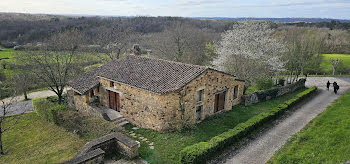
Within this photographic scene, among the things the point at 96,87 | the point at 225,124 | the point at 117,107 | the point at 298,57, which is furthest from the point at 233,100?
the point at 298,57

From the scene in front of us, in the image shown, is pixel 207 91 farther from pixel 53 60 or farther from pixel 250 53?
pixel 53 60

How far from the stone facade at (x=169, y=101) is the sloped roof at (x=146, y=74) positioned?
43cm

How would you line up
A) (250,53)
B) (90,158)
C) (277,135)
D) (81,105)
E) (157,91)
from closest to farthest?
1. (90,158)
2. (157,91)
3. (277,135)
4. (81,105)
5. (250,53)

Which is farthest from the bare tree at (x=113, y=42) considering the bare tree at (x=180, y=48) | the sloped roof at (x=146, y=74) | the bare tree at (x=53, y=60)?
the sloped roof at (x=146, y=74)

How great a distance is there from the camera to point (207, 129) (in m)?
17.4

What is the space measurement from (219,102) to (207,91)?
270 cm

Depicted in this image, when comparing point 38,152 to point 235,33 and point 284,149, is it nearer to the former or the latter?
point 284,149

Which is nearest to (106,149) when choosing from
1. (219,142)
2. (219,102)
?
(219,142)

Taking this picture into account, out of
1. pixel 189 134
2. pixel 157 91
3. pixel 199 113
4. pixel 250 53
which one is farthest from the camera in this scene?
pixel 250 53

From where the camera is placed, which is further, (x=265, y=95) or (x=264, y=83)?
(x=264, y=83)

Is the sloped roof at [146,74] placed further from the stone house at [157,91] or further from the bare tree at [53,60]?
the bare tree at [53,60]

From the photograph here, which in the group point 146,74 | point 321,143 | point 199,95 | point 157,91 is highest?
point 146,74

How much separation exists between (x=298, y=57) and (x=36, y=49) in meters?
34.9

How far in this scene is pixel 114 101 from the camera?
2025 centimetres
